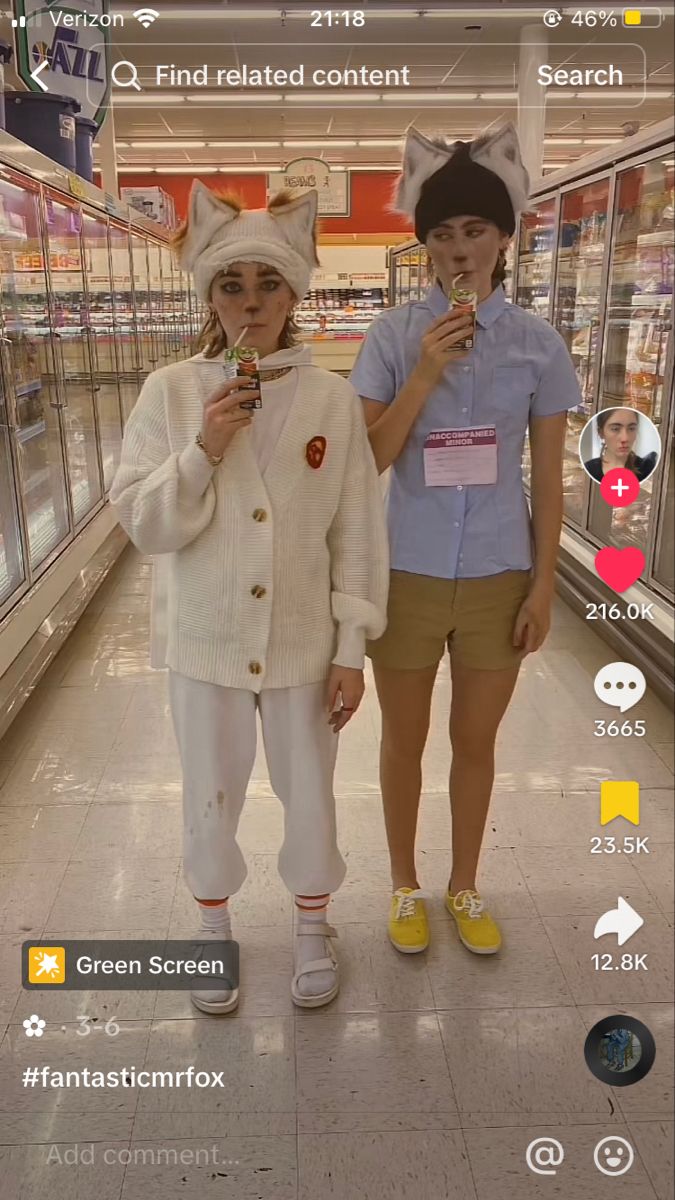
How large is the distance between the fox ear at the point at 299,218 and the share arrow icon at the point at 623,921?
40.3 inches

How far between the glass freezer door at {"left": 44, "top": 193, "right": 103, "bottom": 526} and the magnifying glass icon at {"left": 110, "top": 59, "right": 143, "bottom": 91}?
2129mm

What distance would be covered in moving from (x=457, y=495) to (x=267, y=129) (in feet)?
1.92

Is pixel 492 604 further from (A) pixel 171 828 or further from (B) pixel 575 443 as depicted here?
(A) pixel 171 828

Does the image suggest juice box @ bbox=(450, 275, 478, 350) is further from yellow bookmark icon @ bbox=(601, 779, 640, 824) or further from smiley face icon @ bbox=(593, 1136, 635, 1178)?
smiley face icon @ bbox=(593, 1136, 635, 1178)

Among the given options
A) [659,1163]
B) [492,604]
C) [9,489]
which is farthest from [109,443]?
[659,1163]

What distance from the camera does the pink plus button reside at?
1148 millimetres

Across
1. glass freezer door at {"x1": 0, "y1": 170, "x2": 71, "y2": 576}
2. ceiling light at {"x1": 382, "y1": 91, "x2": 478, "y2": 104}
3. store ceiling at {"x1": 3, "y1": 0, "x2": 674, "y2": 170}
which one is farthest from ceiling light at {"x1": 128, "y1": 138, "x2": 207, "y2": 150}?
glass freezer door at {"x1": 0, "y1": 170, "x2": 71, "y2": 576}

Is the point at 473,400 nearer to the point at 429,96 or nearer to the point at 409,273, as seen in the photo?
the point at 409,273

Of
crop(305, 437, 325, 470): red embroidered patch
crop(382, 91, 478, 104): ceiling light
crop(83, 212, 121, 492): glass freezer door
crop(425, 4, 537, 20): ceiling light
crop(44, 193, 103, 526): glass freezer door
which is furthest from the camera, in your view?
crop(83, 212, 121, 492): glass freezer door

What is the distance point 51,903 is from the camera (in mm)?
1770

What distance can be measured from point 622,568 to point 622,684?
0.16 m

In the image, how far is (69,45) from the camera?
3.49ft

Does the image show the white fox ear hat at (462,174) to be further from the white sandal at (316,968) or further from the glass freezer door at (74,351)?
the glass freezer door at (74,351)

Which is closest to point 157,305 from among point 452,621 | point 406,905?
point 452,621
